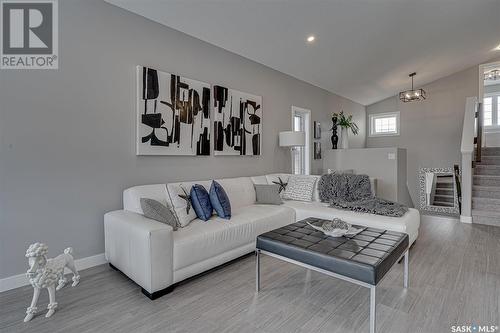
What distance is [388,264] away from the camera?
5.74ft

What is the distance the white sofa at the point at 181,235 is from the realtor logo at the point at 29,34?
1.44 meters

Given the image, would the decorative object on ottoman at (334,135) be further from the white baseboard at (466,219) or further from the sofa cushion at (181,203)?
the sofa cushion at (181,203)

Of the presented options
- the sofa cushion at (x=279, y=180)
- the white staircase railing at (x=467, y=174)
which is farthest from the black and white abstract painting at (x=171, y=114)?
the white staircase railing at (x=467, y=174)

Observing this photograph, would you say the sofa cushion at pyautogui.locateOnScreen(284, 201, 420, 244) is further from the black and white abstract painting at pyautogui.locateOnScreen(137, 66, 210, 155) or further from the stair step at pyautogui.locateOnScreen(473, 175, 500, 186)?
the stair step at pyautogui.locateOnScreen(473, 175, 500, 186)

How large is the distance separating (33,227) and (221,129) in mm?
2386

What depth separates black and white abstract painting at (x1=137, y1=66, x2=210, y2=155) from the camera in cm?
288

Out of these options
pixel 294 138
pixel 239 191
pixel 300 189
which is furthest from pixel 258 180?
pixel 294 138

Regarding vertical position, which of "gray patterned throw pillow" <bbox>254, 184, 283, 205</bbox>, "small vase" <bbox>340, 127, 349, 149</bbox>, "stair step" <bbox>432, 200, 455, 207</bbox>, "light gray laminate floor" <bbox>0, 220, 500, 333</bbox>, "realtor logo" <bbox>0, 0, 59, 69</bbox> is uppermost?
"realtor logo" <bbox>0, 0, 59, 69</bbox>

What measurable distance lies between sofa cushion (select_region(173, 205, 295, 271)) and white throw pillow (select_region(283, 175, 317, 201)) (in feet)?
2.36

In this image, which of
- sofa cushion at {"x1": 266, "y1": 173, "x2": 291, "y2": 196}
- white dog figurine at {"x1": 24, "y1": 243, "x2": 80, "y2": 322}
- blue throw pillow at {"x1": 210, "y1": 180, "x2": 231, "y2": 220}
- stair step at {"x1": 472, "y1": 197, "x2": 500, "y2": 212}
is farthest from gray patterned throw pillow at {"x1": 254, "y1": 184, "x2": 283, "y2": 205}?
stair step at {"x1": 472, "y1": 197, "x2": 500, "y2": 212}

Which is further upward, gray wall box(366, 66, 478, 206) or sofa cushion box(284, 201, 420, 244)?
gray wall box(366, 66, 478, 206)

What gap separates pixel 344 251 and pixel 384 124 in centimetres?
703

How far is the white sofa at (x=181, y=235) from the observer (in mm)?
1962

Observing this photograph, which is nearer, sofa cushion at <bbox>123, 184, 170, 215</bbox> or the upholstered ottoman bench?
the upholstered ottoman bench
